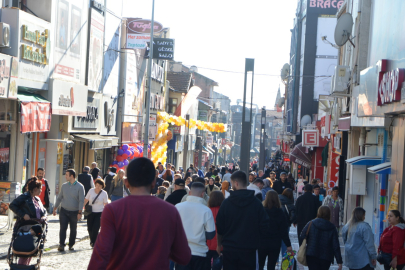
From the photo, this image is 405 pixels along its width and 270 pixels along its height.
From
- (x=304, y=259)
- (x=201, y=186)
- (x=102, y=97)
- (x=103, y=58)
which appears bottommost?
(x=304, y=259)

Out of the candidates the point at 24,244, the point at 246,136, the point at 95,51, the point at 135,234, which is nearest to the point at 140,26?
the point at 95,51

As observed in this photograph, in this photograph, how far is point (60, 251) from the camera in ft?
38.2

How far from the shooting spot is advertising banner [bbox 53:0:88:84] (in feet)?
61.7

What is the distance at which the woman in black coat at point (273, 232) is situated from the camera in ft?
29.0

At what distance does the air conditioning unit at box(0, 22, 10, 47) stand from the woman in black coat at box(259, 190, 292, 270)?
8.98 meters

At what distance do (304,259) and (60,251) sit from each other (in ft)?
18.3

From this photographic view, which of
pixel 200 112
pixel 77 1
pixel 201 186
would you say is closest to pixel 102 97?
pixel 77 1

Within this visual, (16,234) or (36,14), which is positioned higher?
(36,14)

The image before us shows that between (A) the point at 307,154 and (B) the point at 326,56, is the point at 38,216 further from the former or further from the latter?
(B) the point at 326,56

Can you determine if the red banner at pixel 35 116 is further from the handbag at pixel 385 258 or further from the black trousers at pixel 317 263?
the handbag at pixel 385 258

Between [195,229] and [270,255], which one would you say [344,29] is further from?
[195,229]

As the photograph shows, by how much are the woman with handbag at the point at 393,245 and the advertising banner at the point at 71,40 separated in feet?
43.0


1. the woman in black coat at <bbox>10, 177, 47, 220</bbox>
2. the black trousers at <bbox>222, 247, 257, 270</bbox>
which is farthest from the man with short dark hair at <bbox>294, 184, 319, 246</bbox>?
the woman in black coat at <bbox>10, 177, 47, 220</bbox>

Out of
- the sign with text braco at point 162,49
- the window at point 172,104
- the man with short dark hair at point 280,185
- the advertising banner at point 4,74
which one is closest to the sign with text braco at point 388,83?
the man with short dark hair at point 280,185
